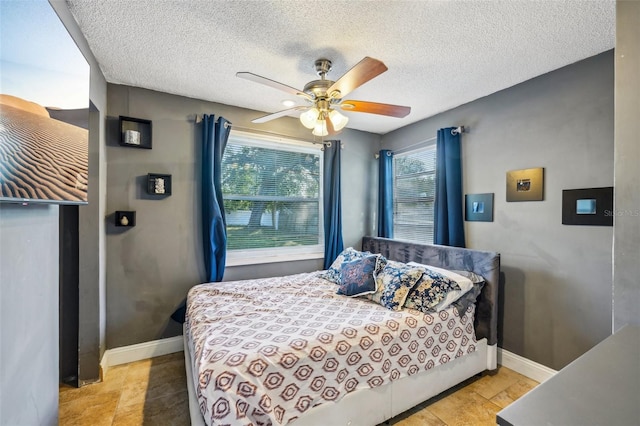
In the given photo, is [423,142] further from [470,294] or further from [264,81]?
[264,81]

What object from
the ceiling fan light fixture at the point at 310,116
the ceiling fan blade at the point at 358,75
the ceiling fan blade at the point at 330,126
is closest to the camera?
the ceiling fan blade at the point at 358,75

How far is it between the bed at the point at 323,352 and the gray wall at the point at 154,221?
52cm

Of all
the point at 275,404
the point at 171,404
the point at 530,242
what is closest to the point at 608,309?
the point at 530,242

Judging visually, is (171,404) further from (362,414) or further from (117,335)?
(362,414)

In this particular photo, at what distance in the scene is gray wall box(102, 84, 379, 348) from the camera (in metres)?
2.54

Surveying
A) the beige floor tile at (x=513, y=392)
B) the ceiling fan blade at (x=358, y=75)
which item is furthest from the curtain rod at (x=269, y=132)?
the beige floor tile at (x=513, y=392)

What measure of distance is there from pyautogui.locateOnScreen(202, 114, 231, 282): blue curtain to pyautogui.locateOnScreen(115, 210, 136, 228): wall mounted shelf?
61 cm

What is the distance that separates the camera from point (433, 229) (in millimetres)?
3270

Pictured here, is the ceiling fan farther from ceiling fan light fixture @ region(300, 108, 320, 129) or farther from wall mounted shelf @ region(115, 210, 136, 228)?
wall mounted shelf @ region(115, 210, 136, 228)

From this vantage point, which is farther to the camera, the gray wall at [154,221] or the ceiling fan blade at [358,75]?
the gray wall at [154,221]

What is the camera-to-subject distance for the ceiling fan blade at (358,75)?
155cm

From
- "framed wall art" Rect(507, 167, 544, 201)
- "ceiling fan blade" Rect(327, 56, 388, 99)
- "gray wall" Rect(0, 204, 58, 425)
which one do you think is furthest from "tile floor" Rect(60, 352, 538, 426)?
"ceiling fan blade" Rect(327, 56, 388, 99)

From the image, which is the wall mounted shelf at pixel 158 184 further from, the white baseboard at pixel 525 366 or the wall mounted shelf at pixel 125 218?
the white baseboard at pixel 525 366

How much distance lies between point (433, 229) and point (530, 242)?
99 cm
